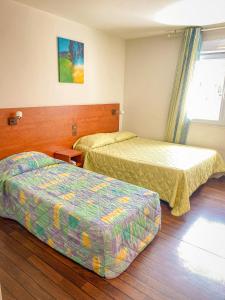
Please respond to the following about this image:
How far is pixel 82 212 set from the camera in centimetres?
171

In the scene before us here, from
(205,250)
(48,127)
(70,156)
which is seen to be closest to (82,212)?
(205,250)

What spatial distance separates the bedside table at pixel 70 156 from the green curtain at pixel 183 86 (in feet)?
5.37

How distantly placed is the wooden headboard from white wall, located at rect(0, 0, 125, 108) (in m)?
0.12

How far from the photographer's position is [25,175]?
2.35m

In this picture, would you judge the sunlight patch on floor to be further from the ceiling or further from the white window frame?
the ceiling

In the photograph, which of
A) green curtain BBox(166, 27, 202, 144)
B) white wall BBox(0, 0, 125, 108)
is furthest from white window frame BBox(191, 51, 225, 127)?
white wall BBox(0, 0, 125, 108)

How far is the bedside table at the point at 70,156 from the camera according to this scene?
3.00m

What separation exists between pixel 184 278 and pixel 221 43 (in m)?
3.21

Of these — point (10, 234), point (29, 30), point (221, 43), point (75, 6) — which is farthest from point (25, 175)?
point (221, 43)

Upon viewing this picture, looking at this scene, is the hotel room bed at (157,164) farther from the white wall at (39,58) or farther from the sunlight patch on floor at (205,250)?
the white wall at (39,58)

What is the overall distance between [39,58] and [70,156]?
1314 mm

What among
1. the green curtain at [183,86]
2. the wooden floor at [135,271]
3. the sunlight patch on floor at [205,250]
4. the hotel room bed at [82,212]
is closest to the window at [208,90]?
the green curtain at [183,86]

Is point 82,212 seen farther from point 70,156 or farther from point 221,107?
point 221,107

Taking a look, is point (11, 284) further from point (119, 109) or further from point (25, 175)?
point (119, 109)
